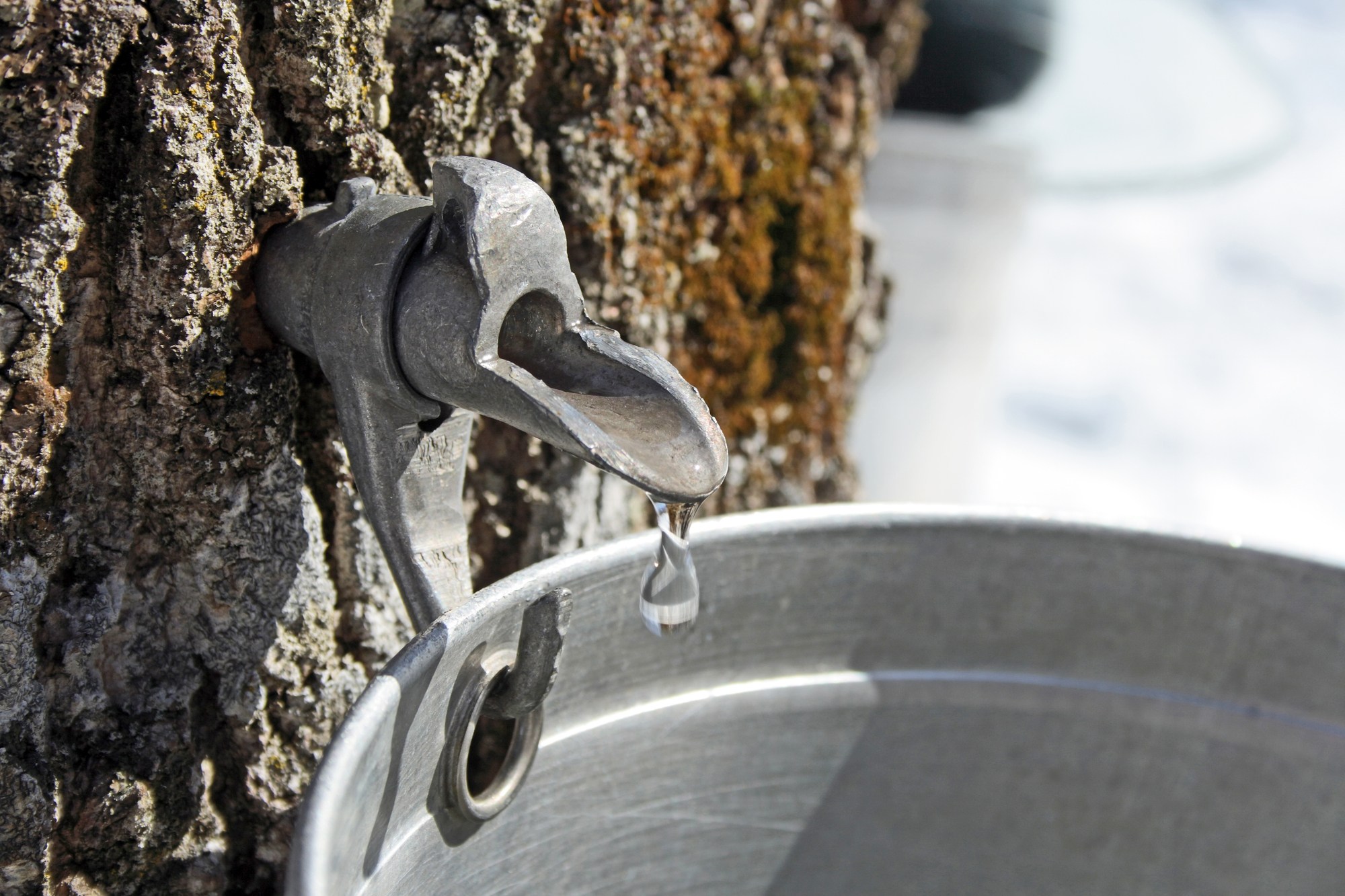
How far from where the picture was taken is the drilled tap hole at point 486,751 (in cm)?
115

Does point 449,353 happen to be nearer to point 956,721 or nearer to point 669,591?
point 669,591

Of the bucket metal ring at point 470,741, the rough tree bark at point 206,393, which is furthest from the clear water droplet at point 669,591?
the rough tree bark at point 206,393

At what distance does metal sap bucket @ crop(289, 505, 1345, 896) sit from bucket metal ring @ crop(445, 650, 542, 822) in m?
0.08

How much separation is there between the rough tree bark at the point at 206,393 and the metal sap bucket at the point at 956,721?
240 millimetres

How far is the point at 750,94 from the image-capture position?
1.43 metres

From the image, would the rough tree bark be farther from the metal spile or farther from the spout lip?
the spout lip

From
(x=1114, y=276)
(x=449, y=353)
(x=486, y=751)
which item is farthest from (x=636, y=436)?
(x=1114, y=276)

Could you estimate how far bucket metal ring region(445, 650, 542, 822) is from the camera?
2.61 ft

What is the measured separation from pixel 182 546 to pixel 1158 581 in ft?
2.70

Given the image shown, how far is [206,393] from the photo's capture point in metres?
0.86

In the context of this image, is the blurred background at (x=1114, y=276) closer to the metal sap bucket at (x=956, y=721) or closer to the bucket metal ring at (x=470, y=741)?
the metal sap bucket at (x=956, y=721)

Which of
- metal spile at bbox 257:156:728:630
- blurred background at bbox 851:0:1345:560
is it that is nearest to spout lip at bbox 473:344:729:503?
metal spile at bbox 257:156:728:630

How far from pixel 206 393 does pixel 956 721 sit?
717mm

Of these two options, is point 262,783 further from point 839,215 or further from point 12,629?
point 839,215
